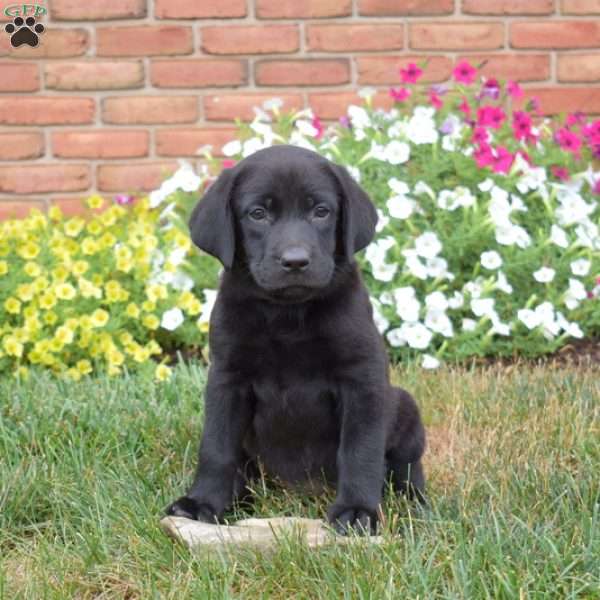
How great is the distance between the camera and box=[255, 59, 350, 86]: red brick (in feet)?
19.7

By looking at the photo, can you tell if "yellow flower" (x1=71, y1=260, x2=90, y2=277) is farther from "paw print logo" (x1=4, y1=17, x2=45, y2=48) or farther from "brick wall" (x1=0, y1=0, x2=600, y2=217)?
"paw print logo" (x1=4, y1=17, x2=45, y2=48)

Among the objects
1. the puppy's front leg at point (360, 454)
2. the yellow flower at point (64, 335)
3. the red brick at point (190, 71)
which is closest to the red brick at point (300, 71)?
the red brick at point (190, 71)

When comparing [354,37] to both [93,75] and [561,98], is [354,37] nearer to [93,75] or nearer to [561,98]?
[561,98]

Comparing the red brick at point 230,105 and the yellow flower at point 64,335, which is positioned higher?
the red brick at point 230,105

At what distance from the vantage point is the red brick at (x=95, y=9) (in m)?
5.91

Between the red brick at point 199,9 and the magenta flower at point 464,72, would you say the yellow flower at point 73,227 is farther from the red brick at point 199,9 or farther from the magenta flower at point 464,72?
the magenta flower at point 464,72

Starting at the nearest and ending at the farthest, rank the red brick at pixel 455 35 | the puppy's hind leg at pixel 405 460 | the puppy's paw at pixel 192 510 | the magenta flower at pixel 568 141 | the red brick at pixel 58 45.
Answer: the puppy's paw at pixel 192 510 → the puppy's hind leg at pixel 405 460 → the magenta flower at pixel 568 141 → the red brick at pixel 58 45 → the red brick at pixel 455 35

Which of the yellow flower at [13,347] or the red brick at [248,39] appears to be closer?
the yellow flower at [13,347]

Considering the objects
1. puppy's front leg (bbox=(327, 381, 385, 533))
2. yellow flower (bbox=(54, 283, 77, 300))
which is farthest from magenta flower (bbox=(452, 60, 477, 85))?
puppy's front leg (bbox=(327, 381, 385, 533))

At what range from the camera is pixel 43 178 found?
5973 millimetres

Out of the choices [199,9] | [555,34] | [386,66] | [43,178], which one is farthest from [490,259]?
[43,178]

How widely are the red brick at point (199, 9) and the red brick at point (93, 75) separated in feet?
1.02

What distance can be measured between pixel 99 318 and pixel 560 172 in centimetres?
245

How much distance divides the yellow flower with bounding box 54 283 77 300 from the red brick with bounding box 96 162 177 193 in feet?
3.82
